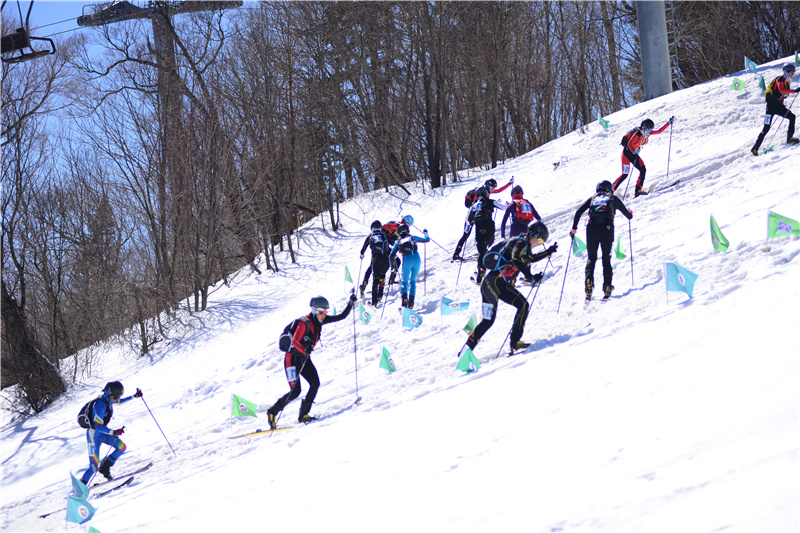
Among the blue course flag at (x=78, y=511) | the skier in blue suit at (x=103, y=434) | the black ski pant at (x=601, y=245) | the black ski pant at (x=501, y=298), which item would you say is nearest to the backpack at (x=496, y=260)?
the black ski pant at (x=501, y=298)

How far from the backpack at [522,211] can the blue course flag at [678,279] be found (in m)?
4.17

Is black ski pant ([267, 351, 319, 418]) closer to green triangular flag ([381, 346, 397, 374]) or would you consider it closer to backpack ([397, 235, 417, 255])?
green triangular flag ([381, 346, 397, 374])

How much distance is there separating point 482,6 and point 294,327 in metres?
22.0

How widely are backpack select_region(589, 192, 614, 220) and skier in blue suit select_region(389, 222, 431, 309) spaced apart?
401 cm

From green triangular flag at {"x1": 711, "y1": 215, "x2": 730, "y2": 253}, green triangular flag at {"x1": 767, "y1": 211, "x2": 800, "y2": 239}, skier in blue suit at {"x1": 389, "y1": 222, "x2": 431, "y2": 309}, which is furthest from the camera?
skier in blue suit at {"x1": 389, "y1": 222, "x2": 431, "y2": 309}

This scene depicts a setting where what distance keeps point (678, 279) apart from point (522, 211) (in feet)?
13.9

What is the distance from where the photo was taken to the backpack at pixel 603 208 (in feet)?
30.8

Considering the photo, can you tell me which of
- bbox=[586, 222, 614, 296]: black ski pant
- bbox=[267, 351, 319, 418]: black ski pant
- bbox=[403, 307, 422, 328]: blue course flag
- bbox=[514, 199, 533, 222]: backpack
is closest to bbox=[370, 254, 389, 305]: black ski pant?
bbox=[403, 307, 422, 328]: blue course flag

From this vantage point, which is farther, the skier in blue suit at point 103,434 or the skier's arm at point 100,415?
the skier's arm at point 100,415

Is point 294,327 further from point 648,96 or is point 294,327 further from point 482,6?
point 482,6

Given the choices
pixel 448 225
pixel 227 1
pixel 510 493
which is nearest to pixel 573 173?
pixel 448 225

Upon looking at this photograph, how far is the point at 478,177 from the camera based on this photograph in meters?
22.6

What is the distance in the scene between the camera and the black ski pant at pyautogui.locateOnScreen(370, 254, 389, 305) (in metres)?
13.4

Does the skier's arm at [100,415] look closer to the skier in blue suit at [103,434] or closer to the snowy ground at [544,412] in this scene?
the skier in blue suit at [103,434]
